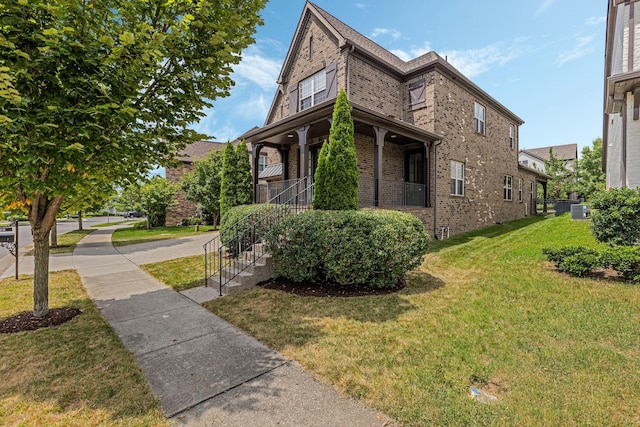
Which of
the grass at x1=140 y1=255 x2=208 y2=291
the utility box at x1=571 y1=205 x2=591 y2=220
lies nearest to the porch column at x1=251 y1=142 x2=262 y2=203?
the grass at x1=140 y1=255 x2=208 y2=291

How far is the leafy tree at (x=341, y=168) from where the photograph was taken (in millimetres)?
7211

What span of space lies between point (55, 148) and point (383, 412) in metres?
4.63

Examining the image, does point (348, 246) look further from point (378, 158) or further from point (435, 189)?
point (435, 189)

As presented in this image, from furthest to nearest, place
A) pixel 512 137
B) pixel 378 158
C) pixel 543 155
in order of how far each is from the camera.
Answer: pixel 543 155, pixel 512 137, pixel 378 158

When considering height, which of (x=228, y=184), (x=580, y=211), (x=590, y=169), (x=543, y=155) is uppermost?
(x=543, y=155)

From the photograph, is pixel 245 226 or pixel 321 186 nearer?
pixel 321 186

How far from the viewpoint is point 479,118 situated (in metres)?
15.9

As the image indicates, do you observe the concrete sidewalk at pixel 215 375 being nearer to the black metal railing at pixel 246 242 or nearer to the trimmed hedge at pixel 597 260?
the black metal railing at pixel 246 242

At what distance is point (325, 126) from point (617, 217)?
29.1ft

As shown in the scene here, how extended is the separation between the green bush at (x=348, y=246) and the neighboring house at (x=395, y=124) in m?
3.95

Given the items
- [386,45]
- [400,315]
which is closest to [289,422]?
[400,315]

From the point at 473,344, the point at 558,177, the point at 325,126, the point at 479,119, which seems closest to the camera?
the point at 473,344

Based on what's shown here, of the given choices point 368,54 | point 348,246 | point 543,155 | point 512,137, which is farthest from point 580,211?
point 543,155

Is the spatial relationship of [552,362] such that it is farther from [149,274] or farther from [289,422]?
[149,274]
